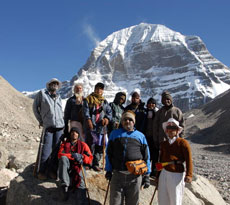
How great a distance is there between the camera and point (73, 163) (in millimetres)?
4652

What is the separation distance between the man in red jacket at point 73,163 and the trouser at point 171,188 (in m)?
1.40

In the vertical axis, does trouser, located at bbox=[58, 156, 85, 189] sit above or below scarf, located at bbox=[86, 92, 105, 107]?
below

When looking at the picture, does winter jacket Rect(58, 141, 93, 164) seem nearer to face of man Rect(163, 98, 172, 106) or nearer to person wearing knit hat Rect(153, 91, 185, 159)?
person wearing knit hat Rect(153, 91, 185, 159)

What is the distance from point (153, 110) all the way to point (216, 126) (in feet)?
174

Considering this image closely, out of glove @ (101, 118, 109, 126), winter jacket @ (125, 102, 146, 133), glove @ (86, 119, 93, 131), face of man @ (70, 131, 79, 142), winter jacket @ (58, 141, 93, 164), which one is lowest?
winter jacket @ (58, 141, 93, 164)

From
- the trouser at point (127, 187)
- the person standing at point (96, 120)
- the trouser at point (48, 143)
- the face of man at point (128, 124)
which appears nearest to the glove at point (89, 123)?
the person standing at point (96, 120)

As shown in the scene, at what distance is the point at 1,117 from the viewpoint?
2511 cm

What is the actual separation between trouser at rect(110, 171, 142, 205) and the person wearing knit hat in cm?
178

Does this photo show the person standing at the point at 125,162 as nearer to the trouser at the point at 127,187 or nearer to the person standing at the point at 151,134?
the trouser at the point at 127,187

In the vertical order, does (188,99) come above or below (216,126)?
above

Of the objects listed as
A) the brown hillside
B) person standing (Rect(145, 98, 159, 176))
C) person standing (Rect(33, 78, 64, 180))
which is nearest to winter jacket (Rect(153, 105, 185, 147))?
person standing (Rect(145, 98, 159, 176))

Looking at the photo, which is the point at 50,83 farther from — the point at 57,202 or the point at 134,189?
the point at 134,189

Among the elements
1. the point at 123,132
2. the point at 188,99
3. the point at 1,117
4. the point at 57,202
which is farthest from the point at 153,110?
the point at 188,99

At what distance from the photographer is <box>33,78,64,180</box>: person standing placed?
4.99 metres
